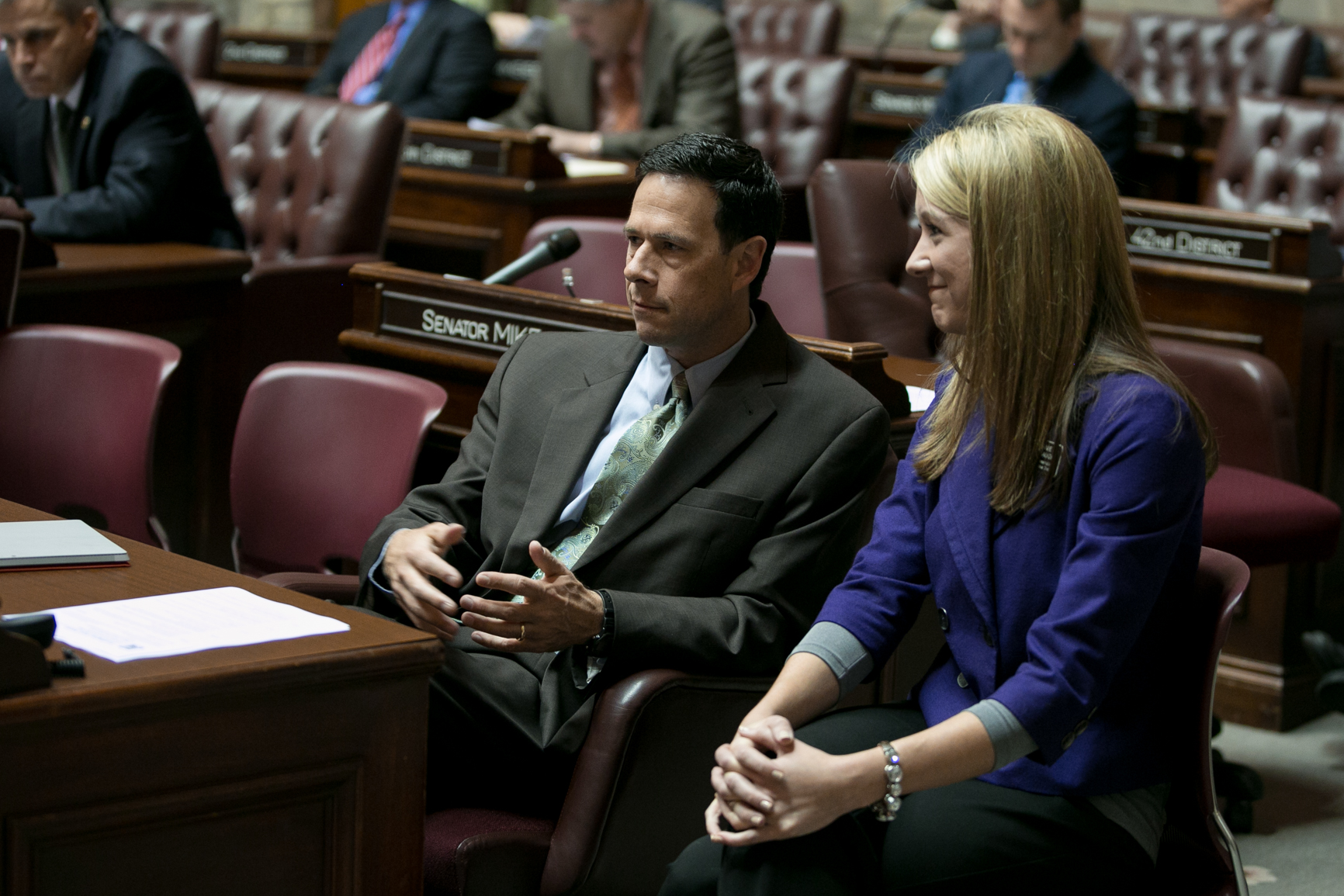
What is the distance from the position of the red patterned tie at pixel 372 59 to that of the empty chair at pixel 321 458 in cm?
362

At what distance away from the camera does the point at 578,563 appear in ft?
6.62

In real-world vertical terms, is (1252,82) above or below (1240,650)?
Result: above

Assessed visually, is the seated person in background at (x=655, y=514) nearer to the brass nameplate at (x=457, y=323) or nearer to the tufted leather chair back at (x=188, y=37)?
the brass nameplate at (x=457, y=323)

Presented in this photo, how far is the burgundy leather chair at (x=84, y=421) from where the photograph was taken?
273cm

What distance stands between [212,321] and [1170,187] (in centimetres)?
312

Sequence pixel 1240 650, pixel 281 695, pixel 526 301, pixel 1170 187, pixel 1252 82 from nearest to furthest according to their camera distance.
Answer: pixel 281 695 → pixel 526 301 → pixel 1240 650 → pixel 1170 187 → pixel 1252 82

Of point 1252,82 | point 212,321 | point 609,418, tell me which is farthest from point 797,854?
point 1252,82

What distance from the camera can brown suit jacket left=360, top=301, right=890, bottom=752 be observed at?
1.92 metres

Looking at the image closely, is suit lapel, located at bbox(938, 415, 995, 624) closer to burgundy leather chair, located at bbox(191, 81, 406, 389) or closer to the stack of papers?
the stack of papers

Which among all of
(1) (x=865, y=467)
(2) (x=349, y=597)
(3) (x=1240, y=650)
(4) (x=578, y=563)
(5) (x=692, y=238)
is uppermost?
(5) (x=692, y=238)

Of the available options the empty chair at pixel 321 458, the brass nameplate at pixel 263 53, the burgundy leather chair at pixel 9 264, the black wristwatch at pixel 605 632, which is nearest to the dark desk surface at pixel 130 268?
the burgundy leather chair at pixel 9 264

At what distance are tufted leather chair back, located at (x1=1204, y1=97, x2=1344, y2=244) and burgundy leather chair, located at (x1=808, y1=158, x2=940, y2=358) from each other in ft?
3.48

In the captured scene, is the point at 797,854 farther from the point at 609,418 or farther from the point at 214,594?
the point at 609,418

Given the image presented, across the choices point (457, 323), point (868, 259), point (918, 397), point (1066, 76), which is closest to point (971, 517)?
point (918, 397)
